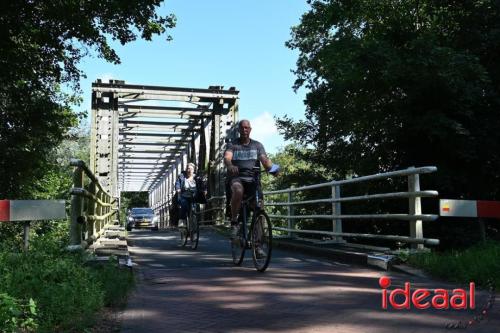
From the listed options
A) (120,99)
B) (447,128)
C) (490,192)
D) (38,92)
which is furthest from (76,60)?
(490,192)

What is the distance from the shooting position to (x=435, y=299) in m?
4.24

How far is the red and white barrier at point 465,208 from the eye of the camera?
5996mm

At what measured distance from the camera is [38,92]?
654 inches

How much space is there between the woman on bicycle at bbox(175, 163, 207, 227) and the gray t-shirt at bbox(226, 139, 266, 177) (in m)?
3.84

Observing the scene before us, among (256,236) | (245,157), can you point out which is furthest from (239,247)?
(245,157)

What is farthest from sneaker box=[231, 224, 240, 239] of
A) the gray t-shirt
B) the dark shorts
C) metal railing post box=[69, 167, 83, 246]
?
metal railing post box=[69, 167, 83, 246]

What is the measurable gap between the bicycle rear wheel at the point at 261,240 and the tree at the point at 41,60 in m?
Result: 7.93

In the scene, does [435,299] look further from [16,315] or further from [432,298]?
[16,315]

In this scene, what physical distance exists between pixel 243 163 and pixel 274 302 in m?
2.60

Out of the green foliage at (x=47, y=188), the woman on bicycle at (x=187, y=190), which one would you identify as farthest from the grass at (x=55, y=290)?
the green foliage at (x=47, y=188)

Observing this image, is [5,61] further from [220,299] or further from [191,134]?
[191,134]

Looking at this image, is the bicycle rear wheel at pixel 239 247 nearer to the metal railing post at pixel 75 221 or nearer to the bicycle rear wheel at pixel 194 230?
the metal railing post at pixel 75 221

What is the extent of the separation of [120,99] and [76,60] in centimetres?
662

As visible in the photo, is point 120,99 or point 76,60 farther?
point 120,99
